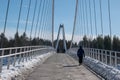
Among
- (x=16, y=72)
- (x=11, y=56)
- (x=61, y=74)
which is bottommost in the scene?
(x=61, y=74)

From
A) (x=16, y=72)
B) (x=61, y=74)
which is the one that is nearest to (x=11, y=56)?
(x=16, y=72)

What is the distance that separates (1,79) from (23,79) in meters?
2.95

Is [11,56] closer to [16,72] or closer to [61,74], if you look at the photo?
[16,72]

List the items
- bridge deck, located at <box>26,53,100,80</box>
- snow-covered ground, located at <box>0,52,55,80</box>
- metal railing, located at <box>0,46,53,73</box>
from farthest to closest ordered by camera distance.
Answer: bridge deck, located at <box>26,53,100,80</box>, metal railing, located at <box>0,46,53,73</box>, snow-covered ground, located at <box>0,52,55,80</box>

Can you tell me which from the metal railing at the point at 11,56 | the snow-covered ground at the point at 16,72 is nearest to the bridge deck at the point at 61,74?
the snow-covered ground at the point at 16,72

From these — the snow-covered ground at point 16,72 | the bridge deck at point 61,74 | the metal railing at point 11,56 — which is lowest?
the bridge deck at point 61,74

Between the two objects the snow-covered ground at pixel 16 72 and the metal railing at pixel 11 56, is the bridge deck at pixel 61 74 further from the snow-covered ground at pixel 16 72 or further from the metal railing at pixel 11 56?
the metal railing at pixel 11 56

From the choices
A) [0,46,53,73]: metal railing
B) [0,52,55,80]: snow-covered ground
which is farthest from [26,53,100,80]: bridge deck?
[0,46,53,73]: metal railing

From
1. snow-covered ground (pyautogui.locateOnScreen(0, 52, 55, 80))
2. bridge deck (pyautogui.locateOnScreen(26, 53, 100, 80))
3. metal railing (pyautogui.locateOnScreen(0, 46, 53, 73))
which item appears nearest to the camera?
snow-covered ground (pyautogui.locateOnScreen(0, 52, 55, 80))

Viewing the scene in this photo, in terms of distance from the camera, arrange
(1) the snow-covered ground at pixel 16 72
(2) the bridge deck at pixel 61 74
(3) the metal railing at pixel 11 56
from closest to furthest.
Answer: (1) the snow-covered ground at pixel 16 72
(3) the metal railing at pixel 11 56
(2) the bridge deck at pixel 61 74

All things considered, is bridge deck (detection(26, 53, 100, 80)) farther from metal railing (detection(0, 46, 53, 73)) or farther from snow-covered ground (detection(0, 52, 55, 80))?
metal railing (detection(0, 46, 53, 73))

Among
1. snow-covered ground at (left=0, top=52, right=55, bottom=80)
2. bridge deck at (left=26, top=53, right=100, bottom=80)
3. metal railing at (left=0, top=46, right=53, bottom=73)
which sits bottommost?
bridge deck at (left=26, top=53, right=100, bottom=80)

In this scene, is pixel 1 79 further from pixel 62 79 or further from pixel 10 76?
pixel 62 79

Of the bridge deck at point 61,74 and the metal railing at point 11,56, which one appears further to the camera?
the bridge deck at point 61,74
